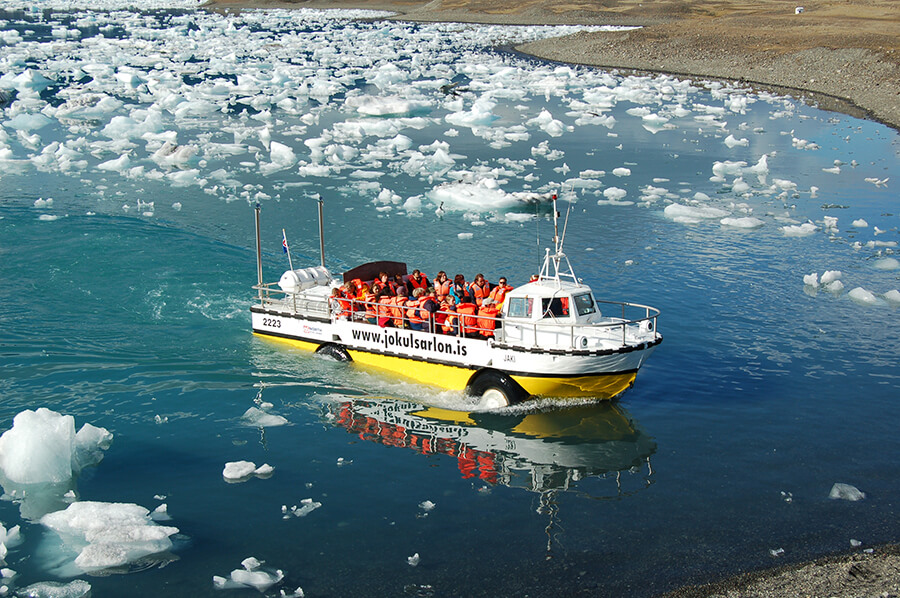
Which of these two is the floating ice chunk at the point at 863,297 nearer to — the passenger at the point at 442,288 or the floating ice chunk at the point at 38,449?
the passenger at the point at 442,288

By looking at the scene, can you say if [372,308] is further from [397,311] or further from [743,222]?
[743,222]

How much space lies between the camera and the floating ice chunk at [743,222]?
94.6 ft

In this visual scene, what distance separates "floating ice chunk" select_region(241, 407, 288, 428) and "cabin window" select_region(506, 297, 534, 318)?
467 centimetres

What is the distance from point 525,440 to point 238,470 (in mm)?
5036

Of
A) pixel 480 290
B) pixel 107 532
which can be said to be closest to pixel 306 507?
pixel 107 532

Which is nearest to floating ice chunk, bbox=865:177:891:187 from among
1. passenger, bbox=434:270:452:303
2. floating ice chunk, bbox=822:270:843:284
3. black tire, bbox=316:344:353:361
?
floating ice chunk, bbox=822:270:843:284

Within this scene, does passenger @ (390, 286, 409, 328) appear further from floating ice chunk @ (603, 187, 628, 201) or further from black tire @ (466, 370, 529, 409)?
floating ice chunk @ (603, 187, 628, 201)

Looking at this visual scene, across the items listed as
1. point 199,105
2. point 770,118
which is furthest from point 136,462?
point 770,118

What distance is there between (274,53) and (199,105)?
30.2 m

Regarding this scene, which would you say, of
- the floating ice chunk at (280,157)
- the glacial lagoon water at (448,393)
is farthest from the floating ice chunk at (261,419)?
the floating ice chunk at (280,157)

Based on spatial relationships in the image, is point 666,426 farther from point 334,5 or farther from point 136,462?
point 334,5

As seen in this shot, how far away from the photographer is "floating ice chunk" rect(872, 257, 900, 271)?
24.8 m

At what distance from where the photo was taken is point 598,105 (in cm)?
5184

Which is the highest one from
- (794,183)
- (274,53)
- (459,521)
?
(274,53)
